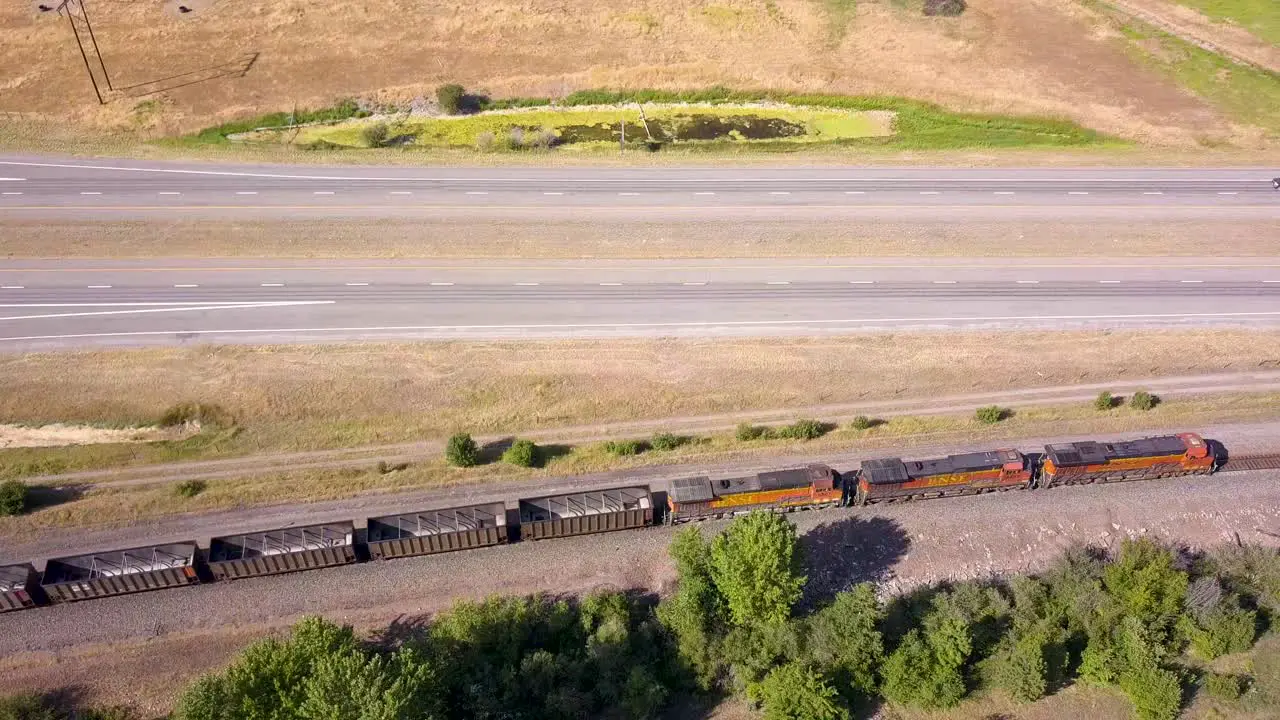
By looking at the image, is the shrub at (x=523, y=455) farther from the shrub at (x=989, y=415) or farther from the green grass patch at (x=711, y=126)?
the green grass patch at (x=711, y=126)

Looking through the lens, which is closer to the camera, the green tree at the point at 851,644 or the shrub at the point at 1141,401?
the green tree at the point at 851,644

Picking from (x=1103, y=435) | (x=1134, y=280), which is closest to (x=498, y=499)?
(x=1103, y=435)

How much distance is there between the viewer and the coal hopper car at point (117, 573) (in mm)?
39656

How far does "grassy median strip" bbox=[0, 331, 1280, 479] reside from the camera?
168 ft

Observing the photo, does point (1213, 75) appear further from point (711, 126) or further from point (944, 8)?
point (711, 126)

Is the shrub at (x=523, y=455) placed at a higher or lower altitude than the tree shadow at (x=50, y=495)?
lower

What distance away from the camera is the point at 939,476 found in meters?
45.6

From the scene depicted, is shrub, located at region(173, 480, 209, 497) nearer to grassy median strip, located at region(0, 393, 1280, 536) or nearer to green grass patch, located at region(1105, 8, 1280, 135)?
grassy median strip, located at region(0, 393, 1280, 536)

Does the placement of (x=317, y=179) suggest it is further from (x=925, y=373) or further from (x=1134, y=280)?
(x=1134, y=280)

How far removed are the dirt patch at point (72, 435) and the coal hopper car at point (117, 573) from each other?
447 inches

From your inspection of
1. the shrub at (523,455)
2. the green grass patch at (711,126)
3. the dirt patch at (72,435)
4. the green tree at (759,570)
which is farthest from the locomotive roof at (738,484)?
the green grass patch at (711,126)

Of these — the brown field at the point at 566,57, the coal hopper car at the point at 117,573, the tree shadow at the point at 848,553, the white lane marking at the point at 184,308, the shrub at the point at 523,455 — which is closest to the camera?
the coal hopper car at the point at 117,573

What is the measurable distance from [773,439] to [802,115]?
51.2 m

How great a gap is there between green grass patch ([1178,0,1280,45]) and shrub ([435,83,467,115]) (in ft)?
345
